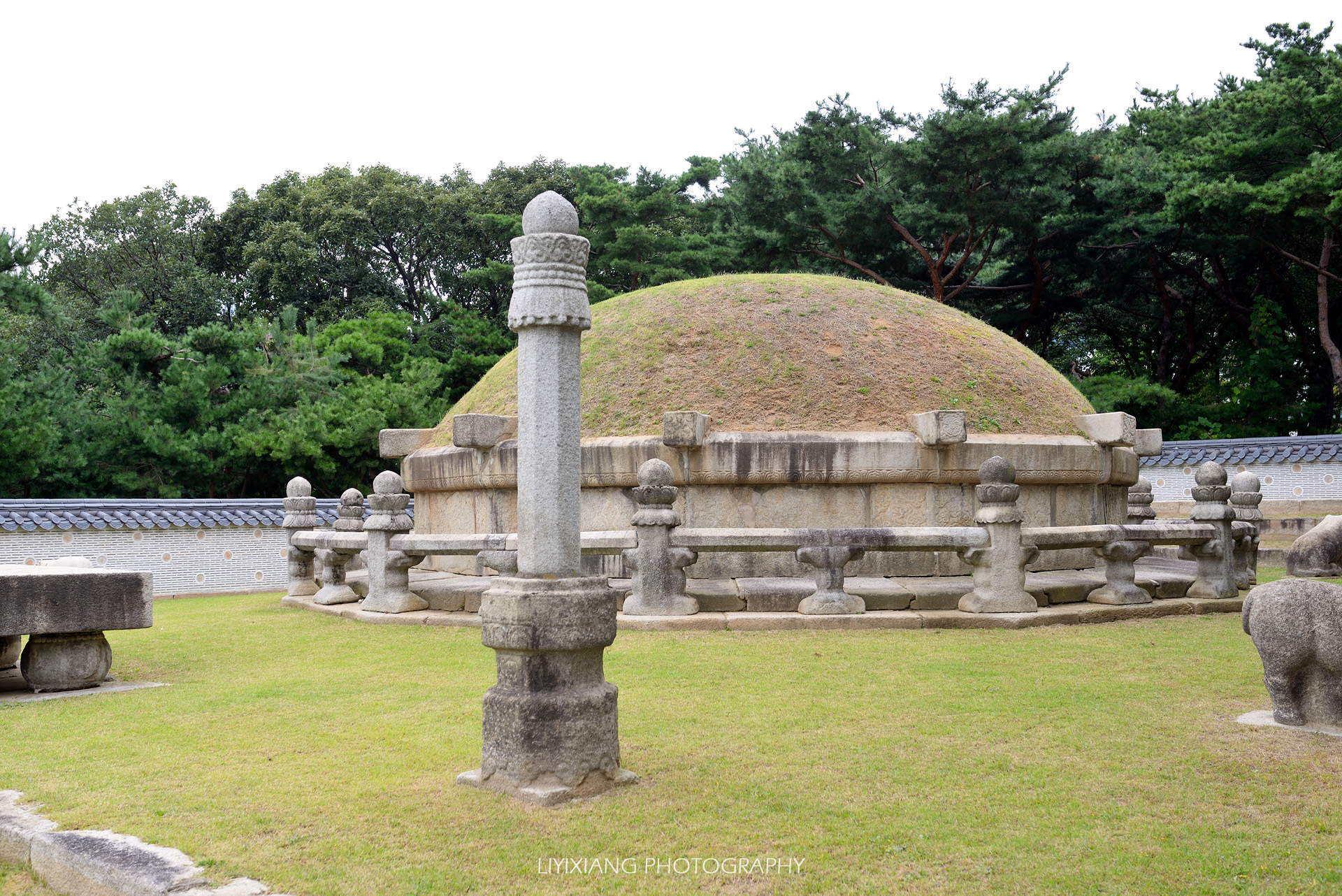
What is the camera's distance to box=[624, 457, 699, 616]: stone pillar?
8.67 metres

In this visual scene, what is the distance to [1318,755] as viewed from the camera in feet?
14.8

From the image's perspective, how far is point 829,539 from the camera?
28.4 feet

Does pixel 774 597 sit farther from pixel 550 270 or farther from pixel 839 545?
pixel 550 270

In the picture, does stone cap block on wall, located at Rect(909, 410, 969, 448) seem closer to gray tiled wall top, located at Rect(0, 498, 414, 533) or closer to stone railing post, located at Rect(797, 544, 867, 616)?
stone railing post, located at Rect(797, 544, 867, 616)

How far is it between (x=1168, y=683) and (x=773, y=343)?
6.15 m

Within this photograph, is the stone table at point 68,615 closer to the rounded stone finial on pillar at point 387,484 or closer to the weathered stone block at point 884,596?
Answer: the rounded stone finial on pillar at point 387,484

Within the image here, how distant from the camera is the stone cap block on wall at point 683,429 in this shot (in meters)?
9.55

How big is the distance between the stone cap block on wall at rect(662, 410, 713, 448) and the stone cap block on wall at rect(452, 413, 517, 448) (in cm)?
199

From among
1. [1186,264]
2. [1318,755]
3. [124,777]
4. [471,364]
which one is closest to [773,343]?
[1318,755]

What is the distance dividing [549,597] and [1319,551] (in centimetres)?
537

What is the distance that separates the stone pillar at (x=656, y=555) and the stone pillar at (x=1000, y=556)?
8.30 ft

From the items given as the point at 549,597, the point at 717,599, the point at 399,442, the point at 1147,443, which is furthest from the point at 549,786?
the point at 1147,443

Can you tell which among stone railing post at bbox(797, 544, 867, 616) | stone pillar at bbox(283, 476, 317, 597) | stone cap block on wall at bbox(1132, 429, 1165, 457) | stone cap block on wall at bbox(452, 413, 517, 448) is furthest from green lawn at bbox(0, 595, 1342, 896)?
stone cap block on wall at bbox(1132, 429, 1165, 457)

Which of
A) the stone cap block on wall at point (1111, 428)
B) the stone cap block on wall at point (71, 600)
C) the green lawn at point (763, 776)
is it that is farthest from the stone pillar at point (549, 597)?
the stone cap block on wall at point (1111, 428)
